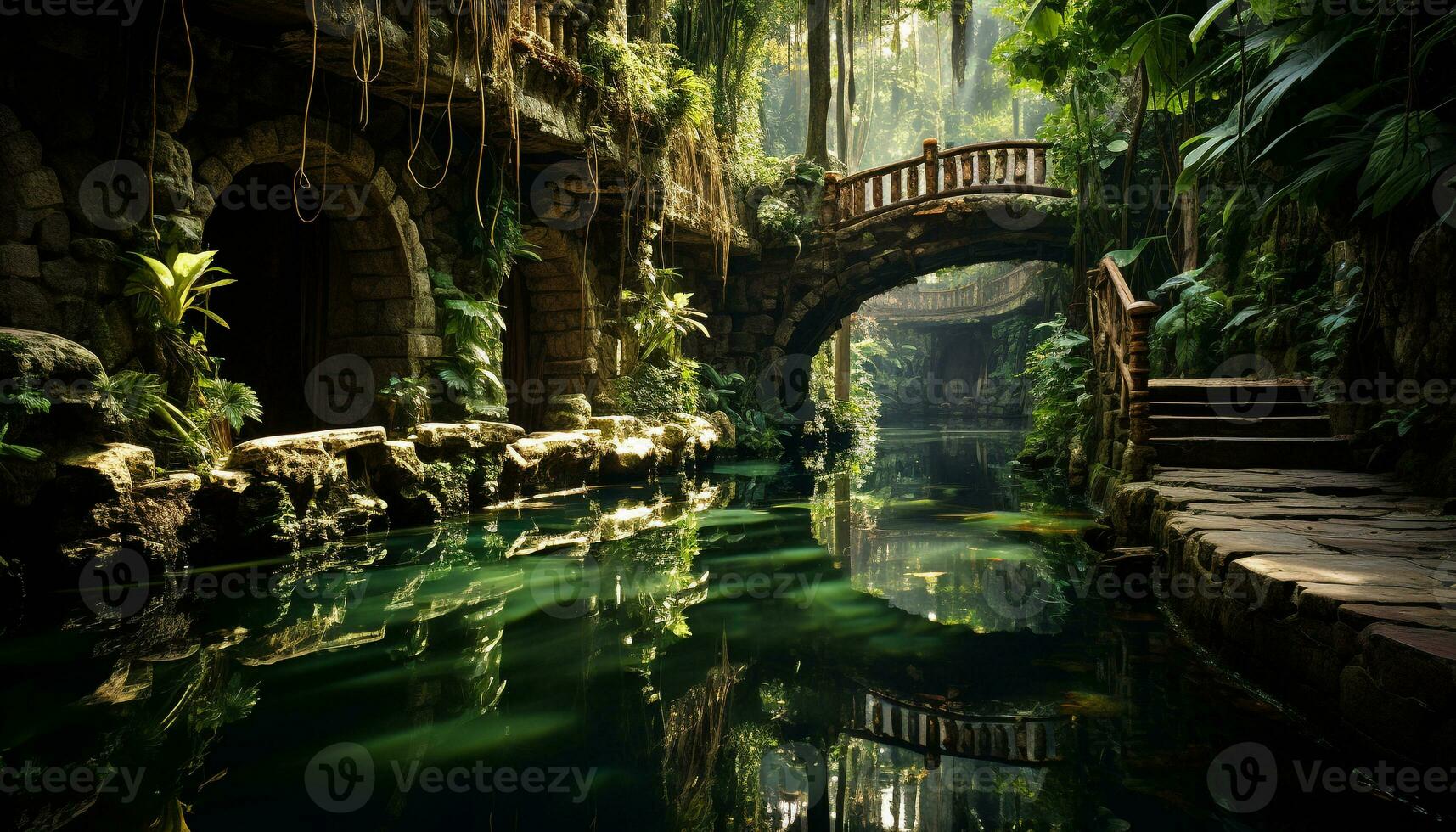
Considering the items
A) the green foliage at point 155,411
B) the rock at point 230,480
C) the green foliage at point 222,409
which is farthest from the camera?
the green foliage at point 222,409

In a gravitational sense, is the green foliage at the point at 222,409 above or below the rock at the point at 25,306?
below

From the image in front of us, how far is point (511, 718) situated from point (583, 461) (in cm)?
599

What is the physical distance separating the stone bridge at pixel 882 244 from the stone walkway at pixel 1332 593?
9.42 meters

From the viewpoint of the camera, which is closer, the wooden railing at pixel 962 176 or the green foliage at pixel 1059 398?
the green foliage at pixel 1059 398

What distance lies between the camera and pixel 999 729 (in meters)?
2.52

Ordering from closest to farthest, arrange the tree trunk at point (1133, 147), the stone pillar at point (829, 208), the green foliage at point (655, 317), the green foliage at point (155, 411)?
the green foliage at point (155, 411), the tree trunk at point (1133, 147), the green foliage at point (655, 317), the stone pillar at point (829, 208)

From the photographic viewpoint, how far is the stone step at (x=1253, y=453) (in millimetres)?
5645

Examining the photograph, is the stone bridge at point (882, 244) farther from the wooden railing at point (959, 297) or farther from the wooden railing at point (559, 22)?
the wooden railing at point (959, 297)

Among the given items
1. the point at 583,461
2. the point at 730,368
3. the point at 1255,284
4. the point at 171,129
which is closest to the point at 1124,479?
the point at 1255,284

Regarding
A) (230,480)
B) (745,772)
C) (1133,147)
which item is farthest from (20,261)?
(1133,147)

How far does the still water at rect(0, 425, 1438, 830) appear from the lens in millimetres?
2039

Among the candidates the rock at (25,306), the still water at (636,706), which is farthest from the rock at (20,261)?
the still water at (636,706)

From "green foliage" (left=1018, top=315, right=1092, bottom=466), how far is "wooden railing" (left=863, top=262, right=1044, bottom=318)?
15477 mm

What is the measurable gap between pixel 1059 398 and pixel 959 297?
1987 centimetres
